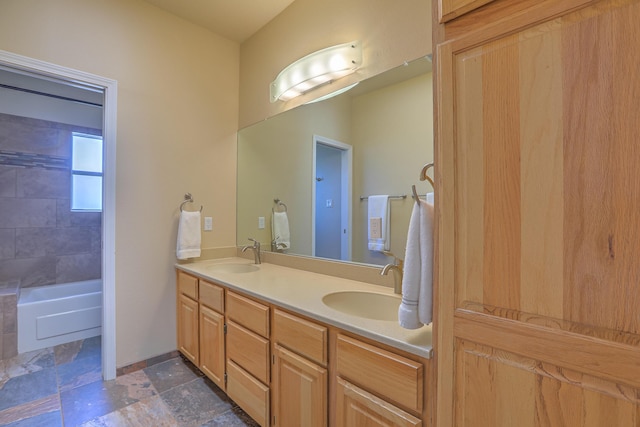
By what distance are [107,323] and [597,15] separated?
2.72 metres

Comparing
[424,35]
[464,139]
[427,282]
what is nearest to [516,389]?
[427,282]

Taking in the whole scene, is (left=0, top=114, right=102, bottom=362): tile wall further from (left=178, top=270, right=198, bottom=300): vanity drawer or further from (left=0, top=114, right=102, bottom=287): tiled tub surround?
(left=178, top=270, right=198, bottom=300): vanity drawer

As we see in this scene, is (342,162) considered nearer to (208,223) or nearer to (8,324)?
(208,223)

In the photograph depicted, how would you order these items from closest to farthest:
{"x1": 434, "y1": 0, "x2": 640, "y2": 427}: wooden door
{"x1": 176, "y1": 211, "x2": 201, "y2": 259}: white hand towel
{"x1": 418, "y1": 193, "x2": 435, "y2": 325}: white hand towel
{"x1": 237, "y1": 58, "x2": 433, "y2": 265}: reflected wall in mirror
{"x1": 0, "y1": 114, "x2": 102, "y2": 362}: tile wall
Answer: {"x1": 434, "y1": 0, "x2": 640, "y2": 427}: wooden door, {"x1": 418, "y1": 193, "x2": 435, "y2": 325}: white hand towel, {"x1": 237, "y1": 58, "x2": 433, "y2": 265}: reflected wall in mirror, {"x1": 176, "y1": 211, "x2": 201, "y2": 259}: white hand towel, {"x1": 0, "y1": 114, "x2": 102, "y2": 362}: tile wall

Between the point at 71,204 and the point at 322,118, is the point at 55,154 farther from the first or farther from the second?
the point at 322,118

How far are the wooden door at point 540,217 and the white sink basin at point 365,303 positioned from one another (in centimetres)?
59

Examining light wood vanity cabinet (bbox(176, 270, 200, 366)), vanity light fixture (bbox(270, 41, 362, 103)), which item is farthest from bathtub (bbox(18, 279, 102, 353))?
vanity light fixture (bbox(270, 41, 362, 103))

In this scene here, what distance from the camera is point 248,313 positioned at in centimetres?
154

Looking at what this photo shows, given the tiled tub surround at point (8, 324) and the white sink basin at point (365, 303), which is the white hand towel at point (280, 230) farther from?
the tiled tub surround at point (8, 324)

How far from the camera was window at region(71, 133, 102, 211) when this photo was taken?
10.8ft

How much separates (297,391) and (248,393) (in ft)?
1.43

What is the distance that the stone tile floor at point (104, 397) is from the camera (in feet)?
5.34

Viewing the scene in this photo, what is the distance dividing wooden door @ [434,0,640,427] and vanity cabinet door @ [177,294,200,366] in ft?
5.77

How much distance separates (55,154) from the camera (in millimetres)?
3158
